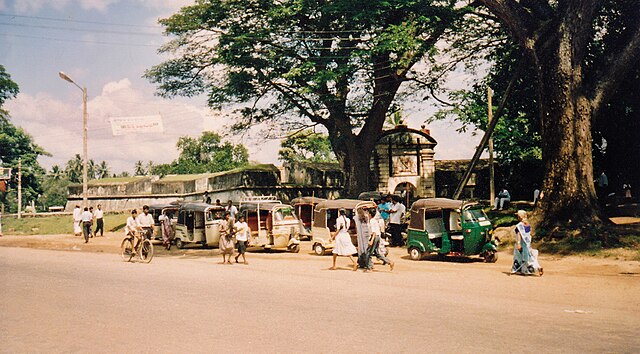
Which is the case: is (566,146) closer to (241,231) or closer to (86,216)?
(241,231)

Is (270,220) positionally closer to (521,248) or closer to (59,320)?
(521,248)

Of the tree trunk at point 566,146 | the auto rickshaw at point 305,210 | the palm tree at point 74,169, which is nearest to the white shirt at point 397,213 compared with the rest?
the auto rickshaw at point 305,210

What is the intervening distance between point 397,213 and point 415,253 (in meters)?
3.31

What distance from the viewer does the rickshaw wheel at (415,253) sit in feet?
54.4

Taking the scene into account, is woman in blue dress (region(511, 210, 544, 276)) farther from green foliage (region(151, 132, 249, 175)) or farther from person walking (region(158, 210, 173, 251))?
green foliage (region(151, 132, 249, 175))

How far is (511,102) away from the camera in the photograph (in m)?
27.0

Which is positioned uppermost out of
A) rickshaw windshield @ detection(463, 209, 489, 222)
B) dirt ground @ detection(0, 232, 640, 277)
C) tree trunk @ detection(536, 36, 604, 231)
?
tree trunk @ detection(536, 36, 604, 231)

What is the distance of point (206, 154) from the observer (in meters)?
78.1

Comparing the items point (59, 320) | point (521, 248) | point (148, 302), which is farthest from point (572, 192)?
point (59, 320)

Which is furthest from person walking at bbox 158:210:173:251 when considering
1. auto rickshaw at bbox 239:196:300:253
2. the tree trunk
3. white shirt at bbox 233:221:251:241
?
the tree trunk

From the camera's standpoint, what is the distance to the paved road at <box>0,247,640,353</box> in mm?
6516

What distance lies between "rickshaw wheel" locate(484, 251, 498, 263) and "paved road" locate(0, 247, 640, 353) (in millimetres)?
1557

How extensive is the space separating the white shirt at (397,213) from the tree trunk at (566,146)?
187 inches

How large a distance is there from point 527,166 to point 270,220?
20.6m
